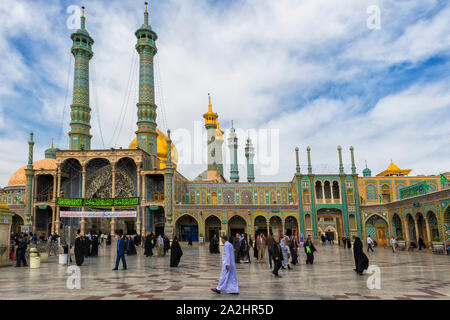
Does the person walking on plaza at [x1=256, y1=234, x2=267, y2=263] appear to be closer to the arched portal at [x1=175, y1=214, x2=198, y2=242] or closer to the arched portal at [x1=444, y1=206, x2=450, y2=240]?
the arched portal at [x1=444, y1=206, x2=450, y2=240]

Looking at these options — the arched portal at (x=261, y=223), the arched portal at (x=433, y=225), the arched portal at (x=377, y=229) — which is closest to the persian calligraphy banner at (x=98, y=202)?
the arched portal at (x=261, y=223)

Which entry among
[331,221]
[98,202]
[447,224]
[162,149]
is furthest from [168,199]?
[447,224]

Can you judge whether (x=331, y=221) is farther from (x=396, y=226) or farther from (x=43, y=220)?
(x=43, y=220)

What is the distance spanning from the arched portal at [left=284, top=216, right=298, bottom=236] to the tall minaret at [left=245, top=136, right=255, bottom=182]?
18570mm

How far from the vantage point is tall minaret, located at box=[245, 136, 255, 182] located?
5564 centimetres

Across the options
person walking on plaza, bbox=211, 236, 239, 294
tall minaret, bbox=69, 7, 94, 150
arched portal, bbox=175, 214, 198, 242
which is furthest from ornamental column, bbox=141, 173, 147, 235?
person walking on plaza, bbox=211, 236, 239, 294

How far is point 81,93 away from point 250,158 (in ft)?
89.4

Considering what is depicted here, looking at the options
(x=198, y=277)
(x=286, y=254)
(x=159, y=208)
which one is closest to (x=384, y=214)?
(x=159, y=208)

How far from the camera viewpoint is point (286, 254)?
497 inches

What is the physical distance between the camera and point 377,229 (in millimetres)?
34438

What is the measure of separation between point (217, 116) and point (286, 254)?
43595mm

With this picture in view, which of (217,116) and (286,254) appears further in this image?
(217,116)
